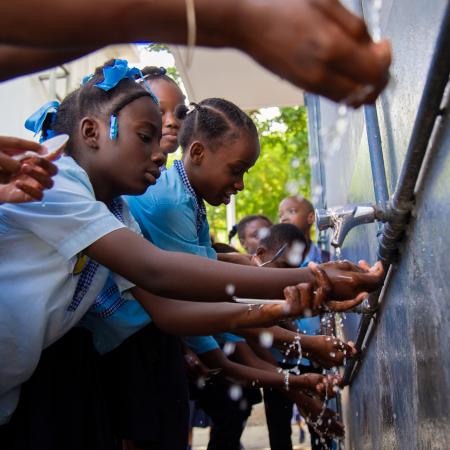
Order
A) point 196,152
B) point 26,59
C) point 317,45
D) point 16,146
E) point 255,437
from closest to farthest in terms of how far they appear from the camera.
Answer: point 317,45
point 26,59
point 16,146
point 196,152
point 255,437

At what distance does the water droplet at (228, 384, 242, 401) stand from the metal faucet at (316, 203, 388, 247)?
60.8 inches

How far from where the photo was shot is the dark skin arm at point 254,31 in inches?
33.1

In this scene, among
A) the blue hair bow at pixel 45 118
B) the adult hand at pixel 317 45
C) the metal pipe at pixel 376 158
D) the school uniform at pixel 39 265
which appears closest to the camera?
the adult hand at pixel 317 45

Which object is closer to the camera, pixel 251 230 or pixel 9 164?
pixel 9 164

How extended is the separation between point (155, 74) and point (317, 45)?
9.21ft

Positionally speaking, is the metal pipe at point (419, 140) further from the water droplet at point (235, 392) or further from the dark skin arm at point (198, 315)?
the water droplet at point (235, 392)

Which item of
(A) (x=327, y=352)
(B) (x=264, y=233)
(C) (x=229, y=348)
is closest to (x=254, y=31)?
(A) (x=327, y=352)

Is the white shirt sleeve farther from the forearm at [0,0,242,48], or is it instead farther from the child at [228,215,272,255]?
the child at [228,215,272,255]

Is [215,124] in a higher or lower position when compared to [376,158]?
higher

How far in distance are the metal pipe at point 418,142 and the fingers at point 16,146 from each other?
965 mm

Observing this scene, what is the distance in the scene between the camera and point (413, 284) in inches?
75.5

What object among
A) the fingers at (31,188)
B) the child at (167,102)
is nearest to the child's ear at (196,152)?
the child at (167,102)

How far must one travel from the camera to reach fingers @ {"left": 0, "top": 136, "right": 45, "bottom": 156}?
5.70 ft

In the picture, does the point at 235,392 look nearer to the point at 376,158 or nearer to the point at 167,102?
the point at 167,102
